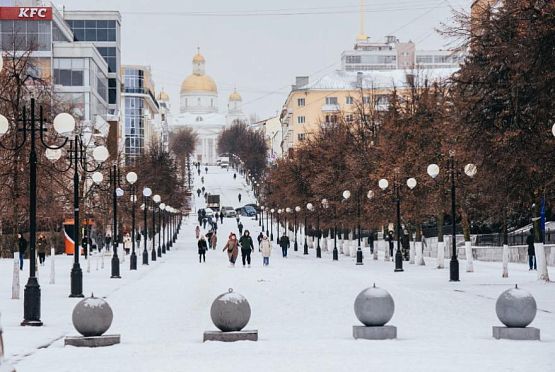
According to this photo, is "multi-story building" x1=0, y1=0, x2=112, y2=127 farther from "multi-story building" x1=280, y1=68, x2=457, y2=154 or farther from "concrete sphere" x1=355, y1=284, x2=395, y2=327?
"concrete sphere" x1=355, y1=284, x2=395, y2=327

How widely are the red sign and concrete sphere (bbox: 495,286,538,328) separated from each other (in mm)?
85152

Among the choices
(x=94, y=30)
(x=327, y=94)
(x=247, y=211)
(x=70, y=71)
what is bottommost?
(x=247, y=211)

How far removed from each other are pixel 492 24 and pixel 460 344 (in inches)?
541

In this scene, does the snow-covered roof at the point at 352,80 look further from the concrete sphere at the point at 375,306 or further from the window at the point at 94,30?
the concrete sphere at the point at 375,306

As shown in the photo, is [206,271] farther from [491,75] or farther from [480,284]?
[491,75]

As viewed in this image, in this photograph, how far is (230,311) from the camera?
18.3 m

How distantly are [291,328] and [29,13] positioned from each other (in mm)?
82891

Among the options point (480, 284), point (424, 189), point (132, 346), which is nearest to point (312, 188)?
point (424, 189)

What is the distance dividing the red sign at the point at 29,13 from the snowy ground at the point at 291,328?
62.0 m

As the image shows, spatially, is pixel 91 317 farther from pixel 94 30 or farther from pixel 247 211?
pixel 247 211

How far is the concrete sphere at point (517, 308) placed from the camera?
1822 centimetres

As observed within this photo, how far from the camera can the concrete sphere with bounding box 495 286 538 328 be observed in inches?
717

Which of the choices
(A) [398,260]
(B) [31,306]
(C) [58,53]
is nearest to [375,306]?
(B) [31,306]

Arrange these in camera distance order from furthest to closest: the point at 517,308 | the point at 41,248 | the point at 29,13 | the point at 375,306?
the point at 29,13 → the point at 41,248 → the point at 375,306 → the point at 517,308
